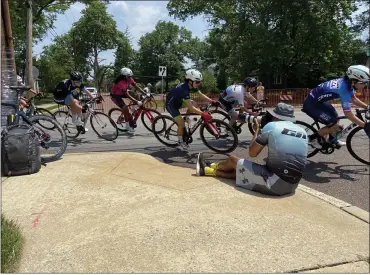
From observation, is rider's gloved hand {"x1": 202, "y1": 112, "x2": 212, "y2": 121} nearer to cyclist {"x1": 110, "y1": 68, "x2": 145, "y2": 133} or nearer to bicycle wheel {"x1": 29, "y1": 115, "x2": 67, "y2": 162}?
bicycle wheel {"x1": 29, "y1": 115, "x2": 67, "y2": 162}

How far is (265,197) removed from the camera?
4.60 metres

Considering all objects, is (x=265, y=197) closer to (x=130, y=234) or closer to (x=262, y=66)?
(x=130, y=234)

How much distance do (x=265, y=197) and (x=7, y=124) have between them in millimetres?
3928

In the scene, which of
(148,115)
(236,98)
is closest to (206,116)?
(236,98)

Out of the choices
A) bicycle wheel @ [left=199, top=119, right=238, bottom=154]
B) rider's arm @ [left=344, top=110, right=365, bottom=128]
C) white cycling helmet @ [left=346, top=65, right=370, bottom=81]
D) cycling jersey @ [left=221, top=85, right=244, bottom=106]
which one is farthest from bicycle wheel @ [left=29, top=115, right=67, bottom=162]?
white cycling helmet @ [left=346, top=65, right=370, bottom=81]

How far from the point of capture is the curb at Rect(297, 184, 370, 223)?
14.0ft

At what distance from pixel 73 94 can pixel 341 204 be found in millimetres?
6192

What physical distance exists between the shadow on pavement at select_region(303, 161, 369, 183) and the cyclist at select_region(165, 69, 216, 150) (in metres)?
2.09

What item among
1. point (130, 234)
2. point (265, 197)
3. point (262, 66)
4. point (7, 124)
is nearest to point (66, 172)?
point (7, 124)

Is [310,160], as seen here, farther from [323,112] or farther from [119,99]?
[119,99]

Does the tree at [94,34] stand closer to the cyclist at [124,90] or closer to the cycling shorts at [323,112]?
the cyclist at [124,90]

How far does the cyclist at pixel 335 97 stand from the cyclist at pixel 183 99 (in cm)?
194

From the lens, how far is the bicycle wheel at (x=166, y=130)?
778 cm

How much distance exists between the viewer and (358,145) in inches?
280
